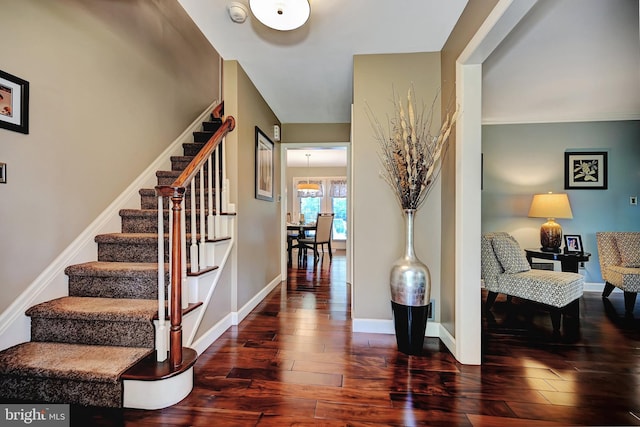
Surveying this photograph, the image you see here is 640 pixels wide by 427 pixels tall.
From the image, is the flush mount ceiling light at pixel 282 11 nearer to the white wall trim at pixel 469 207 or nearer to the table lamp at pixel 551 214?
the white wall trim at pixel 469 207

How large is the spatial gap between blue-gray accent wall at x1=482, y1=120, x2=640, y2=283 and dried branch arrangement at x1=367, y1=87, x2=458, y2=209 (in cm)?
221

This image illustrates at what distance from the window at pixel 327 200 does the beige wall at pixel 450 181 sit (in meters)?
6.31

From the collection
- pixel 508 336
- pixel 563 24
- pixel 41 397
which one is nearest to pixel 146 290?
pixel 41 397

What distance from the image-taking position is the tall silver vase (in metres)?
1.90

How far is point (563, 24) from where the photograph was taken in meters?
1.98

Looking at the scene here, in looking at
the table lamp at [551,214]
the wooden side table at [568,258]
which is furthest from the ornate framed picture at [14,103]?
the table lamp at [551,214]

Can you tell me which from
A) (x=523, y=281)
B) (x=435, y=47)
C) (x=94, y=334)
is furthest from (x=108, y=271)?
(x=523, y=281)

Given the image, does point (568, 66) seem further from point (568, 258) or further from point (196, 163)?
point (196, 163)

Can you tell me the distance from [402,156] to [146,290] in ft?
6.43

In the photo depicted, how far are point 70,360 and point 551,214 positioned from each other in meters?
4.53

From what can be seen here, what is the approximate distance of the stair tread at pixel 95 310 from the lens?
5.08ft

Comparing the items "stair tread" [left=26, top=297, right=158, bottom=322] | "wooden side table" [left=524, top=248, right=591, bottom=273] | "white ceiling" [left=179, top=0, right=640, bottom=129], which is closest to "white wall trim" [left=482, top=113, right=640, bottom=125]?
"white ceiling" [left=179, top=0, right=640, bottom=129]

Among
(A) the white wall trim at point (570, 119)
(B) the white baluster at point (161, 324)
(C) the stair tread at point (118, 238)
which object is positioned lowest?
(B) the white baluster at point (161, 324)

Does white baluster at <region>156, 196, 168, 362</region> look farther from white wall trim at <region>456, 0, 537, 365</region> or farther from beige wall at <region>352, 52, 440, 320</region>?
white wall trim at <region>456, 0, 537, 365</region>
